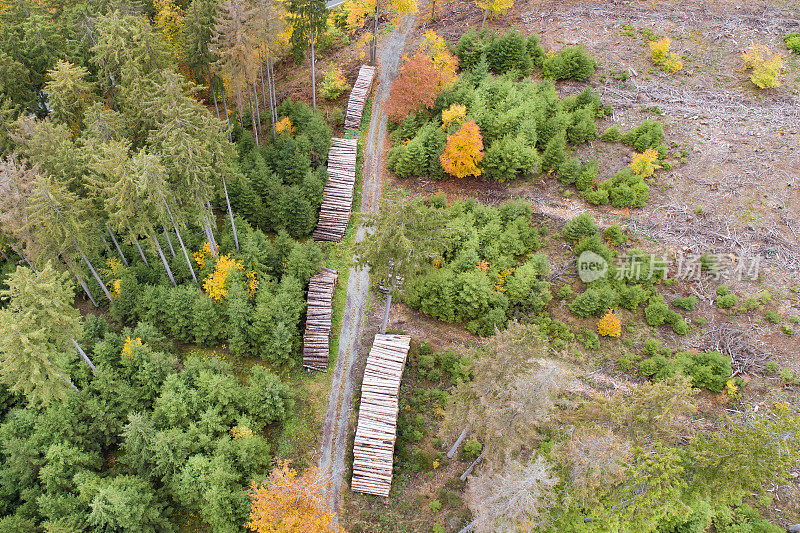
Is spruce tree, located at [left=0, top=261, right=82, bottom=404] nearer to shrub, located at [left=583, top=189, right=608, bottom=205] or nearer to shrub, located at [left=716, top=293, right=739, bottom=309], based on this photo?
→ shrub, located at [left=583, top=189, right=608, bottom=205]

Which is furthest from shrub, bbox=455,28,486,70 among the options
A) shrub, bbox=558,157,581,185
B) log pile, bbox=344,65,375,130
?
shrub, bbox=558,157,581,185

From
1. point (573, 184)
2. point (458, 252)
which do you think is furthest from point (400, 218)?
point (573, 184)

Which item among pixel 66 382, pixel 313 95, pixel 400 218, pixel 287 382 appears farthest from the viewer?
pixel 313 95

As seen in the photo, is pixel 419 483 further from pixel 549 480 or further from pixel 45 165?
pixel 45 165

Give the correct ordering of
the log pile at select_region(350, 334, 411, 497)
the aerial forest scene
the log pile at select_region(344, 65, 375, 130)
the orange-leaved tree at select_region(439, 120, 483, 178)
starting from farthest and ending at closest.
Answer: the log pile at select_region(344, 65, 375, 130) < the orange-leaved tree at select_region(439, 120, 483, 178) < the log pile at select_region(350, 334, 411, 497) < the aerial forest scene

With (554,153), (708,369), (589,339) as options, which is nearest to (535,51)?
(554,153)

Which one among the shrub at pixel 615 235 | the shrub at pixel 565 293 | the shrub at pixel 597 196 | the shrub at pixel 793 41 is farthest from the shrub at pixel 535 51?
the shrub at pixel 565 293
